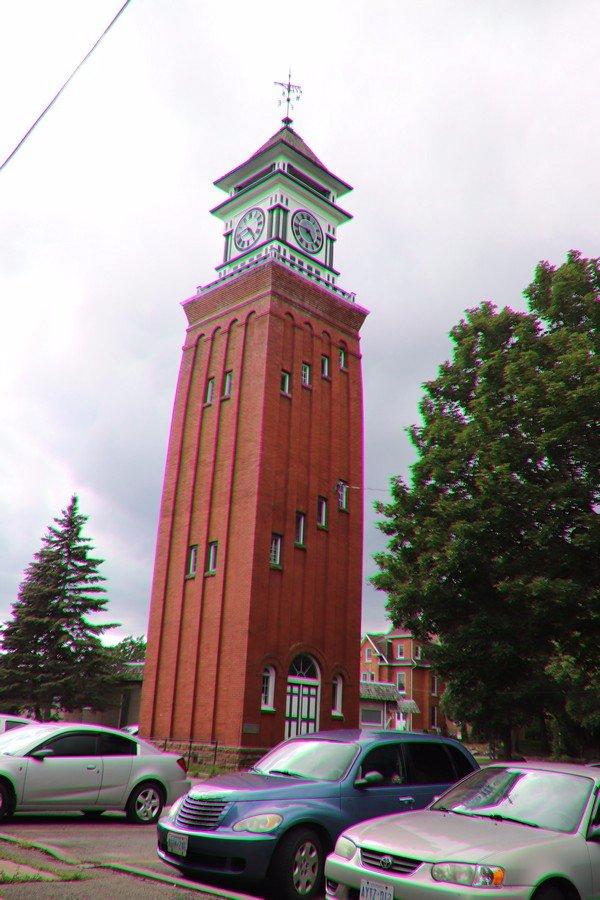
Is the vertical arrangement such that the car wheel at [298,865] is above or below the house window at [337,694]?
below

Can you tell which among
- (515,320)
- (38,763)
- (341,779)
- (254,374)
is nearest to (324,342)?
(254,374)

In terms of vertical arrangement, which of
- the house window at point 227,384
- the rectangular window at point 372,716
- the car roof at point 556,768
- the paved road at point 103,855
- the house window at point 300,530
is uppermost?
the house window at point 227,384

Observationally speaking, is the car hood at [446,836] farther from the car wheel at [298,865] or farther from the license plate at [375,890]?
the car wheel at [298,865]

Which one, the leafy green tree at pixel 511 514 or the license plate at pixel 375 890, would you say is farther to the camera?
the leafy green tree at pixel 511 514

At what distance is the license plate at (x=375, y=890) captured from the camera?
5832 mm

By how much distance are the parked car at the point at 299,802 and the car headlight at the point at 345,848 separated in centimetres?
88

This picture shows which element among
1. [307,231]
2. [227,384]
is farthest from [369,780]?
[307,231]

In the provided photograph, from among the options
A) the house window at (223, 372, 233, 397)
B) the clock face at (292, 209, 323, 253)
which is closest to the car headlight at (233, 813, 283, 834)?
the house window at (223, 372, 233, 397)

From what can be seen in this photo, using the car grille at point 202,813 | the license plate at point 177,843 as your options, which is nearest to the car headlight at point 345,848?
the car grille at point 202,813

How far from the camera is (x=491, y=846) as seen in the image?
579 centimetres

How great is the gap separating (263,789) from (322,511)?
22.9 m

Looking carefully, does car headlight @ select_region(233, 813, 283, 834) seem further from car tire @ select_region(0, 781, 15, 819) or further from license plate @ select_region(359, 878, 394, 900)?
car tire @ select_region(0, 781, 15, 819)

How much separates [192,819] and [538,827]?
341cm

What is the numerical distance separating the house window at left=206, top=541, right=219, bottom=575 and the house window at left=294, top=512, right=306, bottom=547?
303cm
